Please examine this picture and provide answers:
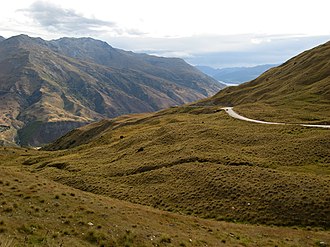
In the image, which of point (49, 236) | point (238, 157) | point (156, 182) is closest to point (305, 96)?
point (238, 157)

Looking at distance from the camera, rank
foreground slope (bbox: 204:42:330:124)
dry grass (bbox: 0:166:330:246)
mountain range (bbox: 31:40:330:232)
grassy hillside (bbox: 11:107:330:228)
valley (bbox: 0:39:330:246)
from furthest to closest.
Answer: foreground slope (bbox: 204:42:330:124) < mountain range (bbox: 31:40:330:232) < grassy hillside (bbox: 11:107:330:228) < valley (bbox: 0:39:330:246) < dry grass (bbox: 0:166:330:246)

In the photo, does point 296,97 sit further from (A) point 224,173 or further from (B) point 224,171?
(A) point 224,173

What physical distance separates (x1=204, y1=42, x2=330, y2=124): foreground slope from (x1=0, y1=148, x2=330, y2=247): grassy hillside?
52.5m

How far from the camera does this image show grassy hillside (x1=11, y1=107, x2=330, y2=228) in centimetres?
3512

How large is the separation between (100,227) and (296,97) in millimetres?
101318

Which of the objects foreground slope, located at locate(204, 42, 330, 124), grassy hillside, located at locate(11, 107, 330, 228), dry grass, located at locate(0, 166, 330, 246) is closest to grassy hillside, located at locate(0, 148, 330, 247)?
dry grass, located at locate(0, 166, 330, 246)

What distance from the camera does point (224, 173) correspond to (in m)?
44.7

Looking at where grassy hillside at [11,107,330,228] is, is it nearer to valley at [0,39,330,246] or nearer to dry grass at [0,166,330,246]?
valley at [0,39,330,246]

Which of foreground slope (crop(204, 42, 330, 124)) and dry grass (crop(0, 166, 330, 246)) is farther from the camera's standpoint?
foreground slope (crop(204, 42, 330, 124))

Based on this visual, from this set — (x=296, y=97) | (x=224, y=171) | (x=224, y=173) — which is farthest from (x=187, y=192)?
(x=296, y=97)

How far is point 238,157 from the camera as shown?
168ft

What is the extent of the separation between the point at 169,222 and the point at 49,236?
11713 millimetres

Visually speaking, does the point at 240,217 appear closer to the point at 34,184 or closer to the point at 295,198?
the point at 295,198

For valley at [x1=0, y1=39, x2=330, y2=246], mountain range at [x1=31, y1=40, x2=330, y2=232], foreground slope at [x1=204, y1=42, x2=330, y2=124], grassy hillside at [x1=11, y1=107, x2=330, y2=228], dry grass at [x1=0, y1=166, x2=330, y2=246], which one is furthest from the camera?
foreground slope at [x1=204, y1=42, x2=330, y2=124]
